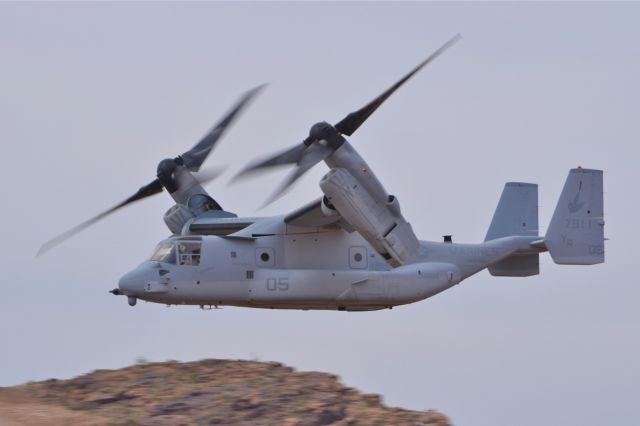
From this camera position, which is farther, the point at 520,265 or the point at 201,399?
the point at 520,265

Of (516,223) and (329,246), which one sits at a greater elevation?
(516,223)

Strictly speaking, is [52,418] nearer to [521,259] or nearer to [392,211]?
[392,211]

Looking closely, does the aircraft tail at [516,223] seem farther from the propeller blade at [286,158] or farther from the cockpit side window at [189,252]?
the cockpit side window at [189,252]

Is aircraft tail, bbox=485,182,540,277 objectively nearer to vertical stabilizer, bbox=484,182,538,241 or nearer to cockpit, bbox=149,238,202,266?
vertical stabilizer, bbox=484,182,538,241

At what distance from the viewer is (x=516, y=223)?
96.1ft

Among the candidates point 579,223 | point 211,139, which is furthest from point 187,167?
point 579,223

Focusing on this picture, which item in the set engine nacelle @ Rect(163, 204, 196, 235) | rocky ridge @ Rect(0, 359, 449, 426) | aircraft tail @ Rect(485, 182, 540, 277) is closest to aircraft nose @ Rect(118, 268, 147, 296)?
engine nacelle @ Rect(163, 204, 196, 235)

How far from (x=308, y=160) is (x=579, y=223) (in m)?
8.41

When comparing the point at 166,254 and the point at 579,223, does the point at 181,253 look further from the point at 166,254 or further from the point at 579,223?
the point at 579,223

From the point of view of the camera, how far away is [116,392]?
66.0 ft

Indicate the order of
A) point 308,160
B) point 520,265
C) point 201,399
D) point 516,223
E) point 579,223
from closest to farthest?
point 201,399, point 308,160, point 579,223, point 520,265, point 516,223

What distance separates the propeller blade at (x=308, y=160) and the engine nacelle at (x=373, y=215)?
0.43m

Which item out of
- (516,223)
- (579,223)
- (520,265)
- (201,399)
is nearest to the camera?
(201,399)

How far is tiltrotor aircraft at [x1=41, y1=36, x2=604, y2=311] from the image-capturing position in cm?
2416
